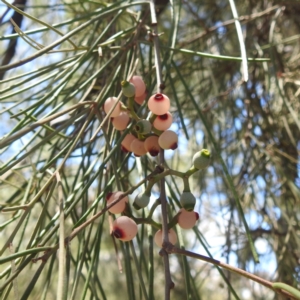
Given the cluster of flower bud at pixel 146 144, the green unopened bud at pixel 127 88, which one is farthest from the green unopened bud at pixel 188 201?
the green unopened bud at pixel 127 88

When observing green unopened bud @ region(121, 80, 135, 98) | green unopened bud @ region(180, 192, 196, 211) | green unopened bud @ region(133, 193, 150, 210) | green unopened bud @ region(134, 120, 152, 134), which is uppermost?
green unopened bud @ region(121, 80, 135, 98)

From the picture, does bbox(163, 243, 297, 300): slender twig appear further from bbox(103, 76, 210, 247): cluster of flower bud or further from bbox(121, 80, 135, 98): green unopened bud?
bbox(121, 80, 135, 98): green unopened bud

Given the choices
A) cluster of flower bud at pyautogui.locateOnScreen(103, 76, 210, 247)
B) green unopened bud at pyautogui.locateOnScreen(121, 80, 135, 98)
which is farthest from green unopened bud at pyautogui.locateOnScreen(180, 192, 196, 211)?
green unopened bud at pyautogui.locateOnScreen(121, 80, 135, 98)

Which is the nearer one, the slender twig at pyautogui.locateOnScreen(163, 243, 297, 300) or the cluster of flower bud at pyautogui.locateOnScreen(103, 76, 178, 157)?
the slender twig at pyautogui.locateOnScreen(163, 243, 297, 300)

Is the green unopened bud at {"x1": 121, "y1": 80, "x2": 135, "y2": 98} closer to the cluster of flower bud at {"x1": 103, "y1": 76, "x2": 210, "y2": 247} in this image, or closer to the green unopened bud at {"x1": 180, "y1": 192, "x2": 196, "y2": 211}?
the cluster of flower bud at {"x1": 103, "y1": 76, "x2": 210, "y2": 247}

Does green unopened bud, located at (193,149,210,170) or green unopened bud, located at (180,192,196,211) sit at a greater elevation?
green unopened bud, located at (193,149,210,170)

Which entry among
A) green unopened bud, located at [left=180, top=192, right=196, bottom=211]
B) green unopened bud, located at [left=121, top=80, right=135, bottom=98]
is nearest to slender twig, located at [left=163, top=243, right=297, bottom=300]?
green unopened bud, located at [left=180, top=192, right=196, bottom=211]

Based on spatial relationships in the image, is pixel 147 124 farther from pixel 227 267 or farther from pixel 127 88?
pixel 227 267

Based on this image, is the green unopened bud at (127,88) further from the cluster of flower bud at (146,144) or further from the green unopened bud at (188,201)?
the green unopened bud at (188,201)

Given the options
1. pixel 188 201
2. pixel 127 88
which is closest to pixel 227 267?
pixel 188 201
